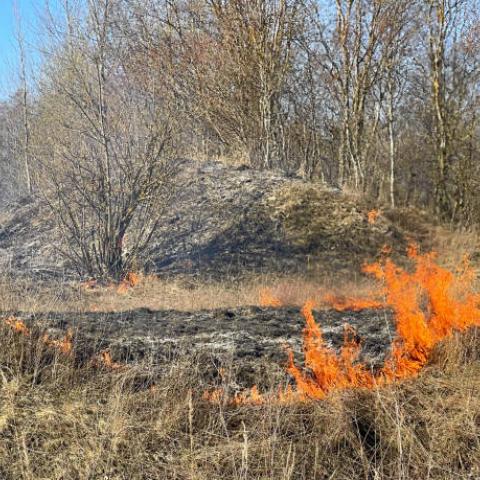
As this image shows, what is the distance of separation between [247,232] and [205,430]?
28.9 ft

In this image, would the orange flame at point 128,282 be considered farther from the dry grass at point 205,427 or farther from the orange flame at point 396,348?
the dry grass at point 205,427

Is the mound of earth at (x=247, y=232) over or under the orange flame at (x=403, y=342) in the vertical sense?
over

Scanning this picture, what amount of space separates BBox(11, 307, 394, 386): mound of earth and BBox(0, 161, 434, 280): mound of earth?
4130mm

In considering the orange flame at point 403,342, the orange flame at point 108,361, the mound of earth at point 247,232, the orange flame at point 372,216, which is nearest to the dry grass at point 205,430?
the orange flame at point 108,361

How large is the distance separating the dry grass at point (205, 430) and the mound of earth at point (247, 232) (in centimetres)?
656

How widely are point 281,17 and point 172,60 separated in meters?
3.43

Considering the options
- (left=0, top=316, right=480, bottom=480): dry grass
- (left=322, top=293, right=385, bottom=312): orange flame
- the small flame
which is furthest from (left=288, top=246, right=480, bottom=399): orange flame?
the small flame

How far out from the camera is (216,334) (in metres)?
6.02

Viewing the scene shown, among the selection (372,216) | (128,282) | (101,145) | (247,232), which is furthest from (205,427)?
(372,216)

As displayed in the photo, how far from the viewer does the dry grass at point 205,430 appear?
3596 millimetres

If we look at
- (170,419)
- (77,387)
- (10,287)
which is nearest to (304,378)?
(170,419)

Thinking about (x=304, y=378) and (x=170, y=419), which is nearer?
(x=170, y=419)

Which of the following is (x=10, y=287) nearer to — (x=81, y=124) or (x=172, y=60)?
(x=81, y=124)

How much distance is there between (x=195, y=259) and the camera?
11734 mm
